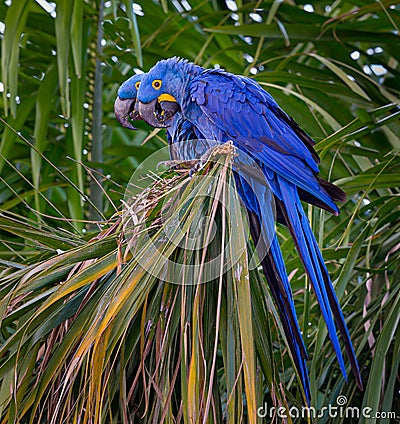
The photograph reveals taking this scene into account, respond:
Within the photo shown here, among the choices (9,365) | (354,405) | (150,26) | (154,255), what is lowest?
(354,405)

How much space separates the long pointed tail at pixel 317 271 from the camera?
803 mm

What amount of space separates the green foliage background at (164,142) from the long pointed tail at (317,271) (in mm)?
Answer: 72

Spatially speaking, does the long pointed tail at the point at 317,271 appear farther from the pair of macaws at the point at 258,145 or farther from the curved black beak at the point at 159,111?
the curved black beak at the point at 159,111

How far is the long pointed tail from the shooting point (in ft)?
2.63

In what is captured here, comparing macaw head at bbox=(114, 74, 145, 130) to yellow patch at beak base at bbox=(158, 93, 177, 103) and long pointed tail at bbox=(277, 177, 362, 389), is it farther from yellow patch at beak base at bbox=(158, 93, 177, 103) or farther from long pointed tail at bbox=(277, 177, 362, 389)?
long pointed tail at bbox=(277, 177, 362, 389)

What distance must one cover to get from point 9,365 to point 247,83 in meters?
0.63

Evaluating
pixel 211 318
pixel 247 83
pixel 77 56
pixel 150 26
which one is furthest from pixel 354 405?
pixel 150 26

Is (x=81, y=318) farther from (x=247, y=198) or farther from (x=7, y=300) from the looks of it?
(x=247, y=198)

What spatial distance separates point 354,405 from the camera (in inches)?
41.1

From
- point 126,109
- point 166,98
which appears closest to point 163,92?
point 166,98

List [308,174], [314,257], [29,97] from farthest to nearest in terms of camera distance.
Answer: [29,97]
[308,174]
[314,257]

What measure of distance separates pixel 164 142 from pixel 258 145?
335 mm

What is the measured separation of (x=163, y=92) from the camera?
115 cm

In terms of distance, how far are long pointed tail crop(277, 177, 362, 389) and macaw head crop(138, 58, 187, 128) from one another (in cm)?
27
